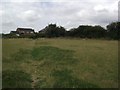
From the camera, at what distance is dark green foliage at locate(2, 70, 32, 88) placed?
10447 mm

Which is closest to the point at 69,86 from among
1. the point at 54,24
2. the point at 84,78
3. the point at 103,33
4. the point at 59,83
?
the point at 59,83

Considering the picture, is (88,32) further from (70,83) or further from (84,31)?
(70,83)

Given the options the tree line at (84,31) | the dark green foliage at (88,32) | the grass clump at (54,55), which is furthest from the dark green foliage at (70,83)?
the dark green foliage at (88,32)

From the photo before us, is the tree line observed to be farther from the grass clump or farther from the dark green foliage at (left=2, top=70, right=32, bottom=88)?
the dark green foliage at (left=2, top=70, right=32, bottom=88)

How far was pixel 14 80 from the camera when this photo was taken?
37.7 ft

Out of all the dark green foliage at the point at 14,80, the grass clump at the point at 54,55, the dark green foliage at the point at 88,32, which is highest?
the dark green foliage at the point at 88,32

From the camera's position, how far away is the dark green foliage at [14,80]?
10.4 m

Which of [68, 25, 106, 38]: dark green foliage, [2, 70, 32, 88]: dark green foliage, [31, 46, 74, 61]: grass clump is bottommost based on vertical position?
[2, 70, 32, 88]: dark green foliage

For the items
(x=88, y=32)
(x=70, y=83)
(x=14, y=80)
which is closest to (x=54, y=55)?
(x=14, y=80)

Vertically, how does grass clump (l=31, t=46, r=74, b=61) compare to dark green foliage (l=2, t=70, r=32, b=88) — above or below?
above

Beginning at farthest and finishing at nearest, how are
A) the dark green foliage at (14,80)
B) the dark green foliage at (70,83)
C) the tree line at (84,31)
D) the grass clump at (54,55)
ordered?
the tree line at (84,31) < the grass clump at (54,55) < the dark green foliage at (14,80) < the dark green foliage at (70,83)

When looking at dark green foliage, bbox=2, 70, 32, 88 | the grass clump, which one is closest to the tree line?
the grass clump

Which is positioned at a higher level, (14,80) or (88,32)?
(88,32)

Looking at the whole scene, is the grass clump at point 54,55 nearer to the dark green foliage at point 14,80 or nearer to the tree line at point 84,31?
the dark green foliage at point 14,80
